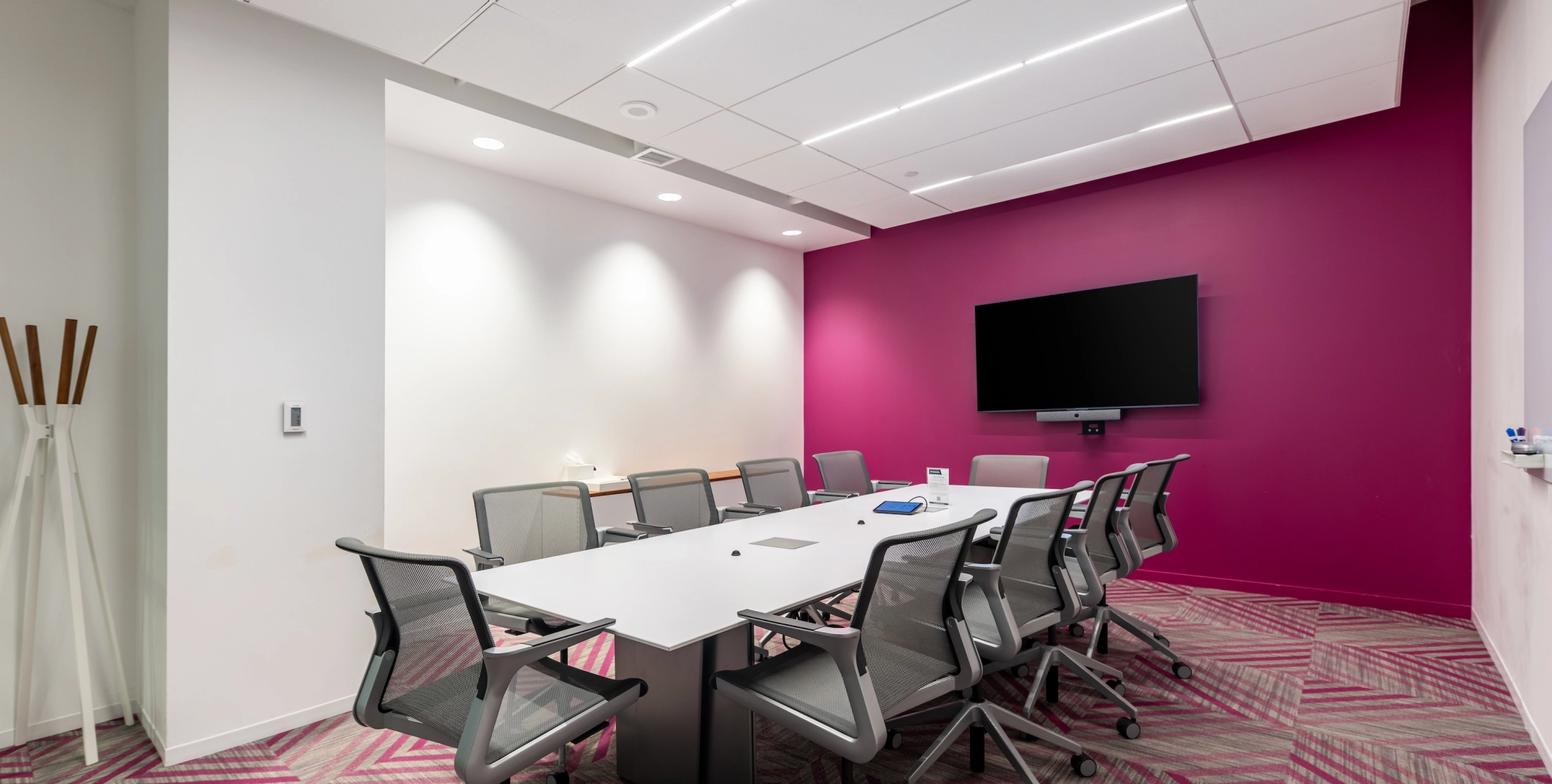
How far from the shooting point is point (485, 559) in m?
3.06

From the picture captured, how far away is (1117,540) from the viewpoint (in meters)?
3.73

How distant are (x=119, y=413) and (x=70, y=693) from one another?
49.0 inches

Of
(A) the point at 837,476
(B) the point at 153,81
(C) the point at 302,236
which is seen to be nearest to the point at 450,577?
(C) the point at 302,236

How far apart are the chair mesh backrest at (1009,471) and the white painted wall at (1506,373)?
2361 mm

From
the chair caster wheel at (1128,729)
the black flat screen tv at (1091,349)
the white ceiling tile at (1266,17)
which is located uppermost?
the white ceiling tile at (1266,17)

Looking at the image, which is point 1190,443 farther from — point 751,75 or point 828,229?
point 751,75

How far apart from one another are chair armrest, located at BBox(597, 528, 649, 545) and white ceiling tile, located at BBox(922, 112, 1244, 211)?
3822mm

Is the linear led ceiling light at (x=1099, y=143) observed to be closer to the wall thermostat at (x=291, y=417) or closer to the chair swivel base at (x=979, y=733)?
the chair swivel base at (x=979, y=733)

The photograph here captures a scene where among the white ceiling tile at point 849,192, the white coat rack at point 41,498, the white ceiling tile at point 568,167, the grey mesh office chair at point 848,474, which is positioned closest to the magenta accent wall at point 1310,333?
the white ceiling tile at point 849,192

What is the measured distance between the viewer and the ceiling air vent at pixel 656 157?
199 inches

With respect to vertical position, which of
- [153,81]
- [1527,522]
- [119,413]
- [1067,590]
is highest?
[153,81]

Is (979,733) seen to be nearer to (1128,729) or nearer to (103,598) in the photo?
(1128,729)

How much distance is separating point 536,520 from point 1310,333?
519cm

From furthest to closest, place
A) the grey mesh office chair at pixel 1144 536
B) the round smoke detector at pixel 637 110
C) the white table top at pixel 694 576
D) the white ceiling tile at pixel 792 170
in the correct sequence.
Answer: the white ceiling tile at pixel 792 170
the round smoke detector at pixel 637 110
the grey mesh office chair at pixel 1144 536
the white table top at pixel 694 576
